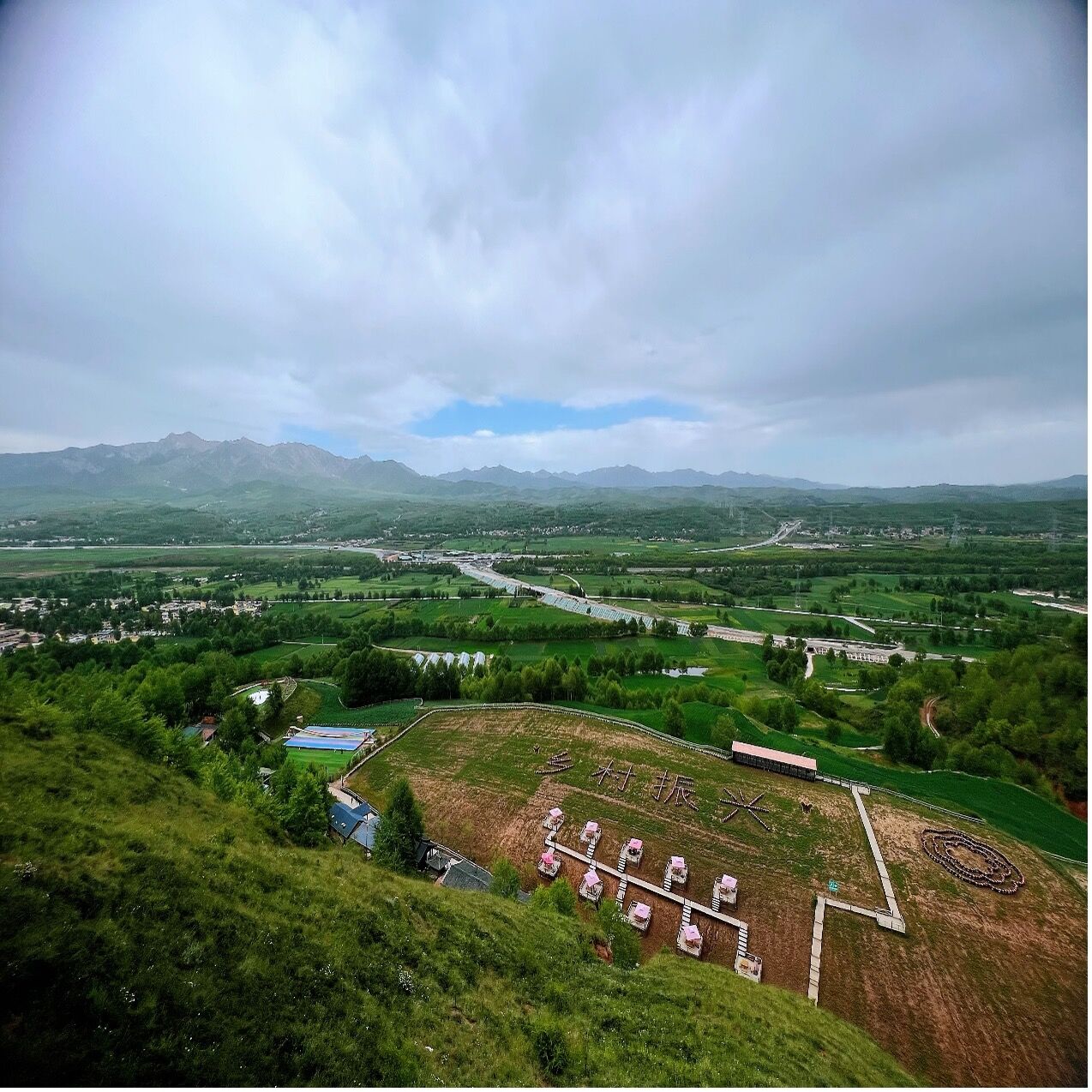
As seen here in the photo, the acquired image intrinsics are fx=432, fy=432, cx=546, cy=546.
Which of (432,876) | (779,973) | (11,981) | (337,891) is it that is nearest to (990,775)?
(779,973)

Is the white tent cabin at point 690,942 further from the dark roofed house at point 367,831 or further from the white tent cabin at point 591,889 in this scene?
the dark roofed house at point 367,831

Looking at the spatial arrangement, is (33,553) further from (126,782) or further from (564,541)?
(126,782)

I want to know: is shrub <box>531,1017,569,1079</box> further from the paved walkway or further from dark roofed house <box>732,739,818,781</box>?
dark roofed house <box>732,739,818,781</box>

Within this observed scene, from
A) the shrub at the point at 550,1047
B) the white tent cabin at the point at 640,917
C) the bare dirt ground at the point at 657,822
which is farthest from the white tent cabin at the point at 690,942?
the shrub at the point at 550,1047

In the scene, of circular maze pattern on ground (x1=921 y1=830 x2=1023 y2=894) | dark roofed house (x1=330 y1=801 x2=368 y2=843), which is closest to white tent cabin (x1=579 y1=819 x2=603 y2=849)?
dark roofed house (x1=330 y1=801 x2=368 y2=843)

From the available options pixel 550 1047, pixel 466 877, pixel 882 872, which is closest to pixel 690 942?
pixel 466 877

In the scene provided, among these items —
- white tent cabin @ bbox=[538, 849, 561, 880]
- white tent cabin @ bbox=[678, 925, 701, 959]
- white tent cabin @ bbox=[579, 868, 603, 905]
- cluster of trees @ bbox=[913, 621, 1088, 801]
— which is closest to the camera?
white tent cabin @ bbox=[678, 925, 701, 959]
